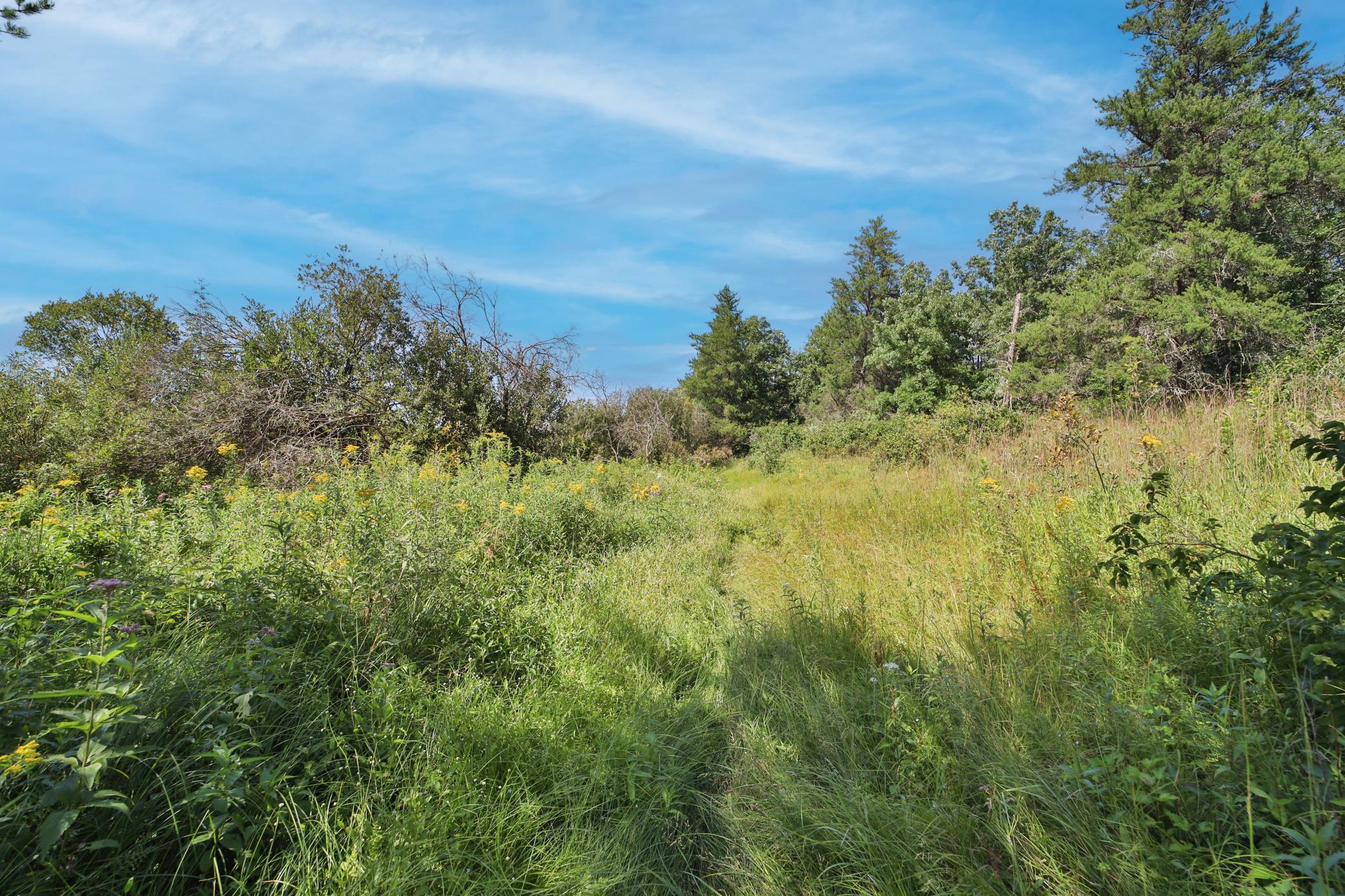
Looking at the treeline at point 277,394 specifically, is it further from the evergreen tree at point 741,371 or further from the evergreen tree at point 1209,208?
the evergreen tree at point 741,371

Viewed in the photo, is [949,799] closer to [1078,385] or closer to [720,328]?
[1078,385]

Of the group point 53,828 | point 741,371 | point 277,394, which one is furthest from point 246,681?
point 741,371

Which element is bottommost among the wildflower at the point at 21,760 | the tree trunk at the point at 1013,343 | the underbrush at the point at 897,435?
the wildflower at the point at 21,760

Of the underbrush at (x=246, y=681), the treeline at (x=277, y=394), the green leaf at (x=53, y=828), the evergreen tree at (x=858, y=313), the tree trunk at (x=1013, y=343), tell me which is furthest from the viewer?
the evergreen tree at (x=858, y=313)

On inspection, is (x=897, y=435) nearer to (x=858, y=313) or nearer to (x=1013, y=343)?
(x=1013, y=343)

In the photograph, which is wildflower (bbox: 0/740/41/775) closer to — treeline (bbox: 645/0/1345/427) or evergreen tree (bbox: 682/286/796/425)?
treeline (bbox: 645/0/1345/427)

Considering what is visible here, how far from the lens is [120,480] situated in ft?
24.2

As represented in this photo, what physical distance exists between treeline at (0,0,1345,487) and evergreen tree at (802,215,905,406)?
8351 millimetres

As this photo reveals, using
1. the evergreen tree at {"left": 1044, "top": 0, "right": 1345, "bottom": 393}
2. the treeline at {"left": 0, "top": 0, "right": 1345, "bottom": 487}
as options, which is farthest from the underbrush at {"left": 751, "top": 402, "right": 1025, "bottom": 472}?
the evergreen tree at {"left": 1044, "top": 0, "right": 1345, "bottom": 393}

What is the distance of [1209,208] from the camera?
1334 centimetres

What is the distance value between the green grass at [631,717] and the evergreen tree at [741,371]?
2682 cm

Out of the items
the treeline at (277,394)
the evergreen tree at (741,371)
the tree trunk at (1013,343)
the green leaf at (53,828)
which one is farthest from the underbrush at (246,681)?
the evergreen tree at (741,371)

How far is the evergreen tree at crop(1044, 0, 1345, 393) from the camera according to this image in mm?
11891

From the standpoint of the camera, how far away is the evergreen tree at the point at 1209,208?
1189 centimetres
